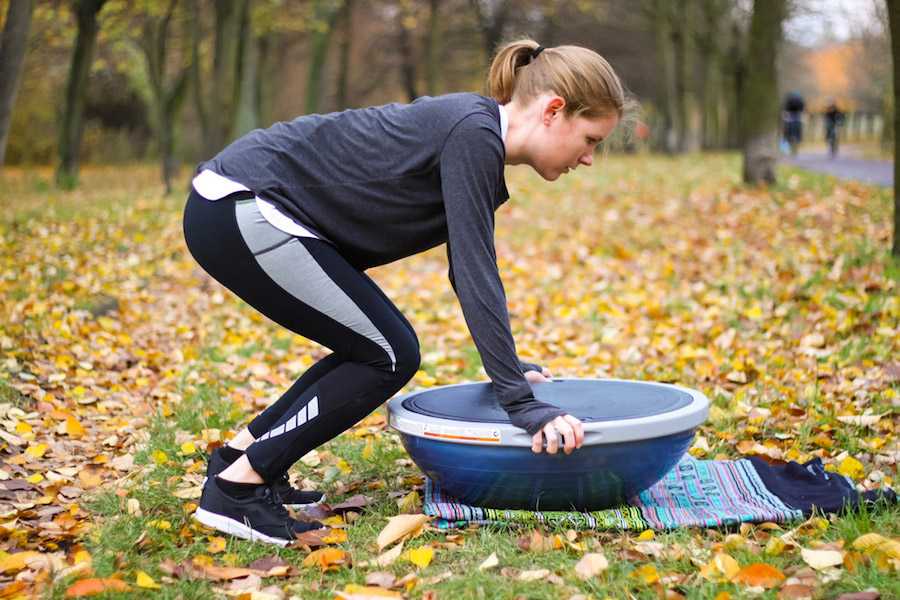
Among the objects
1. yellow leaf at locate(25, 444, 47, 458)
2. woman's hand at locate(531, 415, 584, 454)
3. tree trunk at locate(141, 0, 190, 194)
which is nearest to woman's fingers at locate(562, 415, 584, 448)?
woman's hand at locate(531, 415, 584, 454)

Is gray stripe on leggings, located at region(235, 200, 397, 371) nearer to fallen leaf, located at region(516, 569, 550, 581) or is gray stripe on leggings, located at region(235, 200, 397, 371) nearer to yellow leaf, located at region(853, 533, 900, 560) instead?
fallen leaf, located at region(516, 569, 550, 581)

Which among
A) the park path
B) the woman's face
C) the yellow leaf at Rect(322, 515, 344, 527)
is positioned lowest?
the yellow leaf at Rect(322, 515, 344, 527)

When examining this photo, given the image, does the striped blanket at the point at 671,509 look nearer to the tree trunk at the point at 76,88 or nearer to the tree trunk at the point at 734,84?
the tree trunk at the point at 76,88

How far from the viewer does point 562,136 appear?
2836mm

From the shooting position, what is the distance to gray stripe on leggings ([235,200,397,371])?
2787 mm

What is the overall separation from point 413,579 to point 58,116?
88.3 ft

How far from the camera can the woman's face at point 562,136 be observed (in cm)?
281

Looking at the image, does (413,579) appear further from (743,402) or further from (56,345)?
(56,345)

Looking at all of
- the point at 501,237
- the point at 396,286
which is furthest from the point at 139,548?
the point at 501,237

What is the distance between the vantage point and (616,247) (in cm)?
883

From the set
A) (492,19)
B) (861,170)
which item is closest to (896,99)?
(861,170)

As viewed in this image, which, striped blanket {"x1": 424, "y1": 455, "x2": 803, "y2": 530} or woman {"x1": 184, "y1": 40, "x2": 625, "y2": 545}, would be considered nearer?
woman {"x1": 184, "y1": 40, "x2": 625, "y2": 545}

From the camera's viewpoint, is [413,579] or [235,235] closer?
[413,579]

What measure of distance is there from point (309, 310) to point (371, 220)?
0.34m
